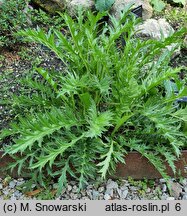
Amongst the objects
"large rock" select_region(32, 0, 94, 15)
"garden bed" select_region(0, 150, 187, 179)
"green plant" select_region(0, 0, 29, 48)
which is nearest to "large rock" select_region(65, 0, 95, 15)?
"large rock" select_region(32, 0, 94, 15)

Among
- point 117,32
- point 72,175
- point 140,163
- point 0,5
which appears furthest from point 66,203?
point 0,5

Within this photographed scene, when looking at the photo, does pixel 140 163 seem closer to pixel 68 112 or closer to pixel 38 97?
pixel 68 112

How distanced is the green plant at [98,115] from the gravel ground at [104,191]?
4.0 inches

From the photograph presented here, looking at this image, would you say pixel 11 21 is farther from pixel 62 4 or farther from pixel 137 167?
pixel 137 167

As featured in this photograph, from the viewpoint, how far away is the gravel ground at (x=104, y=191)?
9.49ft

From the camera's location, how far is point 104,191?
2936 mm

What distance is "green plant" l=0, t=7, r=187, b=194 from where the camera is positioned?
2643 mm

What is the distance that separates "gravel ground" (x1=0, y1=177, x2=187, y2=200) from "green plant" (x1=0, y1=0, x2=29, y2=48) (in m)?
1.30

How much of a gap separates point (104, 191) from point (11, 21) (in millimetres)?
1721

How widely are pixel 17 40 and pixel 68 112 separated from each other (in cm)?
122

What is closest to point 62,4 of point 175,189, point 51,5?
point 51,5

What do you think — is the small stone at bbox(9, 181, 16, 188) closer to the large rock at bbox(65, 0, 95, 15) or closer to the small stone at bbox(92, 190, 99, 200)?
the small stone at bbox(92, 190, 99, 200)

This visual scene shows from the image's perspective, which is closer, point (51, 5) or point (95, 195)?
point (95, 195)

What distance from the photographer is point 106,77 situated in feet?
9.06
